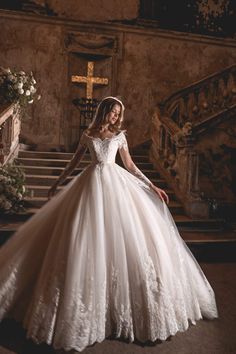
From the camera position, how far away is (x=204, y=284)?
128 inches

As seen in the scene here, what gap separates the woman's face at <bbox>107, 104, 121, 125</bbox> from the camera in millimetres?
3051

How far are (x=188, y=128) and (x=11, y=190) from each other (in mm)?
3063

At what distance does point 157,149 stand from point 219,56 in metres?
4.36

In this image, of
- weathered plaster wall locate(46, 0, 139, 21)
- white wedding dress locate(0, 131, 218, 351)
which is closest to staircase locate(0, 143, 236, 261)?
white wedding dress locate(0, 131, 218, 351)

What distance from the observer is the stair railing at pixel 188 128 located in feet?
19.7

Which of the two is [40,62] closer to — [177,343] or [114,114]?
[114,114]

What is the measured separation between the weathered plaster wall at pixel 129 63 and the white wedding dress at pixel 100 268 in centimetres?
616

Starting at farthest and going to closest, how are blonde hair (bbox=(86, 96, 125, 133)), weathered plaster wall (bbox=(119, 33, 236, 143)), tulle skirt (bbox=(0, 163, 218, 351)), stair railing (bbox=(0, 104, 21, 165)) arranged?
weathered plaster wall (bbox=(119, 33, 236, 143)), stair railing (bbox=(0, 104, 21, 165)), blonde hair (bbox=(86, 96, 125, 133)), tulle skirt (bbox=(0, 163, 218, 351))

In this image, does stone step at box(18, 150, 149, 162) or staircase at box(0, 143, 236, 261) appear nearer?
staircase at box(0, 143, 236, 261)

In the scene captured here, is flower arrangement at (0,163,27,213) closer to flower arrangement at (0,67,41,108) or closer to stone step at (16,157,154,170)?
stone step at (16,157,154,170)

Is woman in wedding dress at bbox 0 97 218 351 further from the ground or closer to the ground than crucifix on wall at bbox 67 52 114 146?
closer to the ground

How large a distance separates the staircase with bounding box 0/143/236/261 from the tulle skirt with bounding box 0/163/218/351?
199 cm

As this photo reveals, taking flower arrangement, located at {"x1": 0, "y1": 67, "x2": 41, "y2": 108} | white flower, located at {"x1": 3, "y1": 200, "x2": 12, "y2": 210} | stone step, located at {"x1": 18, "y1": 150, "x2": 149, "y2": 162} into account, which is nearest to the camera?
white flower, located at {"x1": 3, "y1": 200, "x2": 12, "y2": 210}

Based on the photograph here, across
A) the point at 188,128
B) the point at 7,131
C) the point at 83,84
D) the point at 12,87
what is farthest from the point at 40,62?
the point at 188,128
